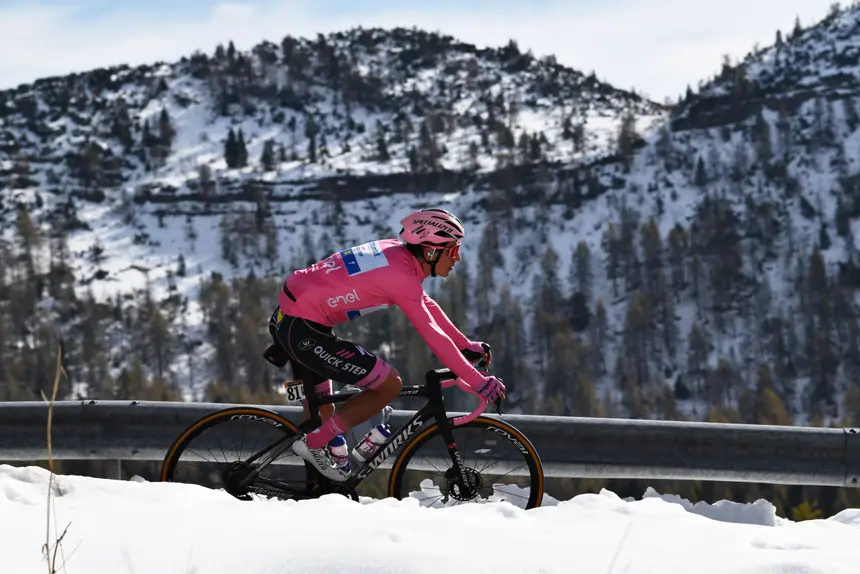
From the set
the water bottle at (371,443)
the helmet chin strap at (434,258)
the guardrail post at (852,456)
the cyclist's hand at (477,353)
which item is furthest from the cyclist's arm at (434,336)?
the guardrail post at (852,456)

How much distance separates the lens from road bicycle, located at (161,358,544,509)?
6.16m

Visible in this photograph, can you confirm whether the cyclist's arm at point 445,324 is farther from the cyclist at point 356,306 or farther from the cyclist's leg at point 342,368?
the cyclist's leg at point 342,368

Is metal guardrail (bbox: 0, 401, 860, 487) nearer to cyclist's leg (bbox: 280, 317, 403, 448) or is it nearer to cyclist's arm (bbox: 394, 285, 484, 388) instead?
cyclist's leg (bbox: 280, 317, 403, 448)

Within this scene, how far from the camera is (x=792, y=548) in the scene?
178 inches

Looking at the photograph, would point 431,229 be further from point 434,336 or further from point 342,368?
point 342,368

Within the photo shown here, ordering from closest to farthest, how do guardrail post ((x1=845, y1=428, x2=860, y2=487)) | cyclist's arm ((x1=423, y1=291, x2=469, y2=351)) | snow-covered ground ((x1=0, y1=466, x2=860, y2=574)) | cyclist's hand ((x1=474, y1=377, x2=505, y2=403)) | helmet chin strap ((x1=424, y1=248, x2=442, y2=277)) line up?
snow-covered ground ((x1=0, y1=466, x2=860, y2=574)) < cyclist's hand ((x1=474, y1=377, x2=505, y2=403)) < helmet chin strap ((x1=424, y1=248, x2=442, y2=277)) < cyclist's arm ((x1=423, y1=291, x2=469, y2=351)) < guardrail post ((x1=845, y1=428, x2=860, y2=487))

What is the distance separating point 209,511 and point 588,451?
291cm

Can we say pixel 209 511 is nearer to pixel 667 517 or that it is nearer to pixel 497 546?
pixel 497 546

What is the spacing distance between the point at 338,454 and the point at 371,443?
0.23 m

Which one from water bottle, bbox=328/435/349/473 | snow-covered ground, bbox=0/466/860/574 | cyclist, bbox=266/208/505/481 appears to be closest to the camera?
snow-covered ground, bbox=0/466/860/574

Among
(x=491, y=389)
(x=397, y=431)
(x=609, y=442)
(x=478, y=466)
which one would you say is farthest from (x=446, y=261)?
(x=609, y=442)

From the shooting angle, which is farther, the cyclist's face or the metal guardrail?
the metal guardrail

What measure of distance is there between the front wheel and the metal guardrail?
0.38 meters

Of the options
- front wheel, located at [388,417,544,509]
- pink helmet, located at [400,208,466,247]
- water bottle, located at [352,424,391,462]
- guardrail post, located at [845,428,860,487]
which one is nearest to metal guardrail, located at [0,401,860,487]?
guardrail post, located at [845,428,860,487]
